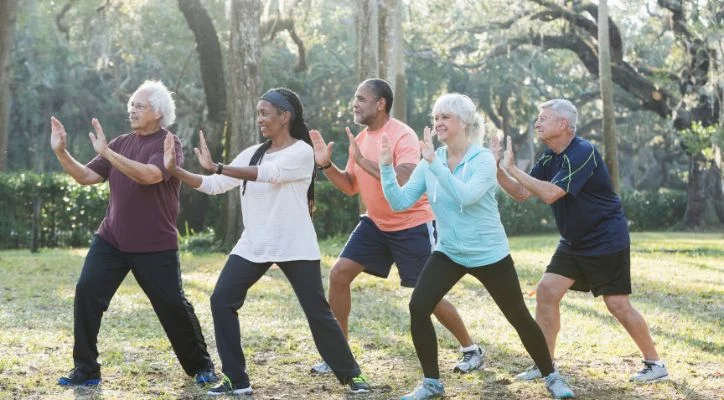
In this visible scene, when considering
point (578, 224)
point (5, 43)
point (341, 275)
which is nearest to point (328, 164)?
point (341, 275)

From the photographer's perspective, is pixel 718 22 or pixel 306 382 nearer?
pixel 306 382

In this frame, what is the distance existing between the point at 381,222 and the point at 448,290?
1197 mm

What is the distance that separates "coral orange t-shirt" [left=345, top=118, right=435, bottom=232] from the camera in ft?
23.7

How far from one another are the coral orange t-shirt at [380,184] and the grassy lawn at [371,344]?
3.45 feet

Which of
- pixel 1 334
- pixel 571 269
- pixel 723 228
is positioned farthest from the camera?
pixel 723 228

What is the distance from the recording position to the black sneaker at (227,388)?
6645mm

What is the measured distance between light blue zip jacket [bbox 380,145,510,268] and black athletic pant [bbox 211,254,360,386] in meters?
0.75

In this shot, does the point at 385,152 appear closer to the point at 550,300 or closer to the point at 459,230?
the point at 459,230

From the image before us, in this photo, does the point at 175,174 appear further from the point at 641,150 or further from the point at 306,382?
the point at 641,150

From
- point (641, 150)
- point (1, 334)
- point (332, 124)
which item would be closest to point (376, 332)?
point (1, 334)

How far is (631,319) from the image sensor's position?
7137mm

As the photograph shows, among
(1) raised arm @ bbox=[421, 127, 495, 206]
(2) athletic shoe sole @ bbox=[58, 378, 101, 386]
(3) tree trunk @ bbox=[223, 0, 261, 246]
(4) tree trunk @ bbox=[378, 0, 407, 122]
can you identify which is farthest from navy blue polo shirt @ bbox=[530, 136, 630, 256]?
(3) tree trunk @ bbox=[223, 0, 261, 246]

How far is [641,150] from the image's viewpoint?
58.9 m

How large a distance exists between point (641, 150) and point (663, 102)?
24.5 metres
